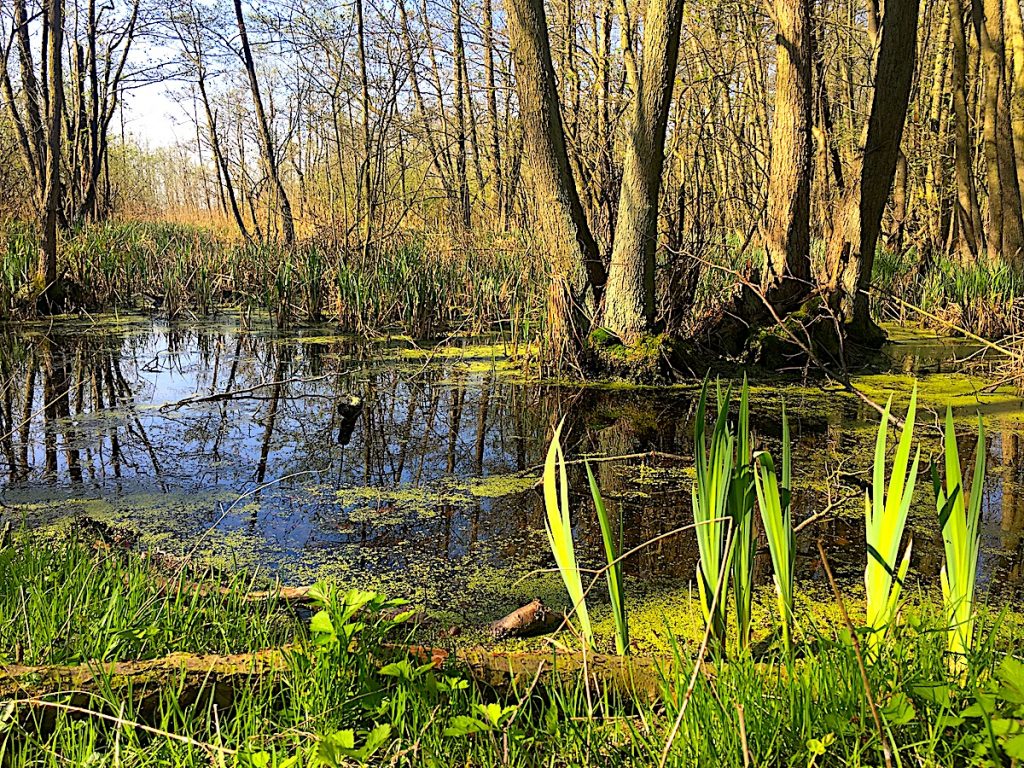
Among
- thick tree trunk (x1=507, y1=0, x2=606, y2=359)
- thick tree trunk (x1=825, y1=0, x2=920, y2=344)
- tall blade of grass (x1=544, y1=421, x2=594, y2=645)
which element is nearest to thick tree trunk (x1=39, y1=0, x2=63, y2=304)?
thick tree trunk (x1=507, y1=0, x2=606, y2=359)

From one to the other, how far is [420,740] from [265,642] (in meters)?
0.45

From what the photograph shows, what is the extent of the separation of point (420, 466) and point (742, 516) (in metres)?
1.94

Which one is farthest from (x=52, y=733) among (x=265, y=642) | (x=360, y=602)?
(x=360, y=602)

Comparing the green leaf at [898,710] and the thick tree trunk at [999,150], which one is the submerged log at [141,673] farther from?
the thick tree trunk at [999,150]

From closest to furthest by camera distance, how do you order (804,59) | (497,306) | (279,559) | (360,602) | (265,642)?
(360,602)
(265,642)
(279,559)
(804,59)
(497,306)

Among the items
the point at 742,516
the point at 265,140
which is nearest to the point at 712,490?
the point at 742,516

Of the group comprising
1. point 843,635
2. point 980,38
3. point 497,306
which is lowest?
point 843,635

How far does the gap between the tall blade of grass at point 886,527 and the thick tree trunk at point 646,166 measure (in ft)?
10.6

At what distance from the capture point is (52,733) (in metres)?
1.23

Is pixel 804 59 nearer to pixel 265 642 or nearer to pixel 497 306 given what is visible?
pixel 497 306

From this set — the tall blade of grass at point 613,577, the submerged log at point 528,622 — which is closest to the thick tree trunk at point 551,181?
the submerged log at point 528,622

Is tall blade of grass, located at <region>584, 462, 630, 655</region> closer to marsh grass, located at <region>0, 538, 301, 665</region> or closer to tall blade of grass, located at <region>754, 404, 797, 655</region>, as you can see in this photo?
tall blade of grass, located at <region>754, 404, 797, 655</region>

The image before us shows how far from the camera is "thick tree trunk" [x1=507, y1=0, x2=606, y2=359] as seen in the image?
461 centimetres

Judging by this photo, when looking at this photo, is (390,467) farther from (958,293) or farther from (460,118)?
(460,118)
